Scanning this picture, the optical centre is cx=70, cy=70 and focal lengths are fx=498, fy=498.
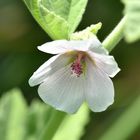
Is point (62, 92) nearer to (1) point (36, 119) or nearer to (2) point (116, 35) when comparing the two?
(2) point (116, 35)

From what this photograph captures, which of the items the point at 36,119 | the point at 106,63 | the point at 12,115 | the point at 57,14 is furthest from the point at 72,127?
the point at 57,14

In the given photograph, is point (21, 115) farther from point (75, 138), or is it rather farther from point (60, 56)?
point (60, 56)

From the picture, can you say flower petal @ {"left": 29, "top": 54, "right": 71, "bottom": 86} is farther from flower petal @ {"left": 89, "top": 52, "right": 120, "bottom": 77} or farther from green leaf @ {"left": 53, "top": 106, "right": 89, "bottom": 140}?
green leaf @ {"left": 53, "top": 106, "right": 89, "bottom": 140}

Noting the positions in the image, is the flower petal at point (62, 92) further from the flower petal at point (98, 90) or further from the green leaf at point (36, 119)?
the green leaf at point (36, 119)

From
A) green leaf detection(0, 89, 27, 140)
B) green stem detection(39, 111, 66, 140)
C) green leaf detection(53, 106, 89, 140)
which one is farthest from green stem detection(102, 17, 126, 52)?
green leaf detection(0, 89, 27, 140)

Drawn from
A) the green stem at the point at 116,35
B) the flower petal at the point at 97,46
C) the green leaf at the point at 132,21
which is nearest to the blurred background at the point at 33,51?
the green stem at the point at 116,35
